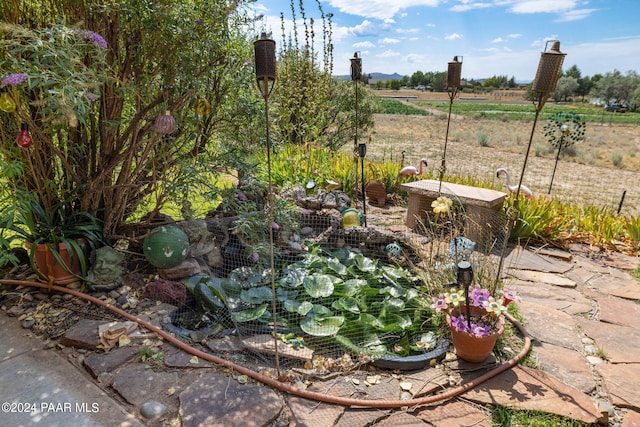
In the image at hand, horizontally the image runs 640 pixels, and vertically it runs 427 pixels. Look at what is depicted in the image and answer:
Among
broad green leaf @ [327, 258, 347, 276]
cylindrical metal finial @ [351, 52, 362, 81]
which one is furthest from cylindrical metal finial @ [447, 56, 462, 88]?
broad green leaf @ [327, 258, 347, 276]

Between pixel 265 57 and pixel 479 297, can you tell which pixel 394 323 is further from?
pixel 265 57

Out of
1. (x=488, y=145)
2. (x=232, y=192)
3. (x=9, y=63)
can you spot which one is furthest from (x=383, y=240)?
(x=488, y=145)

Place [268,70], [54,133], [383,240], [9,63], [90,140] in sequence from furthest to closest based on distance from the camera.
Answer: [383,240], [90,140], [54,133], [9,63], [268,70]

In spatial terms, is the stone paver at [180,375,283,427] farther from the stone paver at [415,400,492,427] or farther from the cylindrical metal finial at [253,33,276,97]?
the cylindrical metal finial at [253,33,276,97]

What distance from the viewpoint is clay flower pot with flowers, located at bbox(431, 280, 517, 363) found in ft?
6.30

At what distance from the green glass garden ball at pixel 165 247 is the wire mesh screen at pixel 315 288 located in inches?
3.6

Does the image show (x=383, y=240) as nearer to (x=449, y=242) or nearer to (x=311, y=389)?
(x=449, y=242)

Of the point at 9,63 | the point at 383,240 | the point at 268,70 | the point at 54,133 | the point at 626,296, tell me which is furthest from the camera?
the point at 383,240

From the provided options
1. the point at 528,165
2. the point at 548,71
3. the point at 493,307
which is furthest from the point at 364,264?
the point at 528,165

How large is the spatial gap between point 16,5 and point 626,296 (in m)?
4.29

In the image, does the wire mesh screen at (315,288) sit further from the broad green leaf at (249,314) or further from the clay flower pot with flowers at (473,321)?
the clay flower pot with flowers at (473,321)

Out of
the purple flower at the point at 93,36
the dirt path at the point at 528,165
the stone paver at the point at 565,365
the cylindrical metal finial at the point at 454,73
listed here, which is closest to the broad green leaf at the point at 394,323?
the stone paver at the point at 565,365

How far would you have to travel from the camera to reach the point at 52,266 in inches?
95.5

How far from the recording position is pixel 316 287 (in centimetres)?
249
